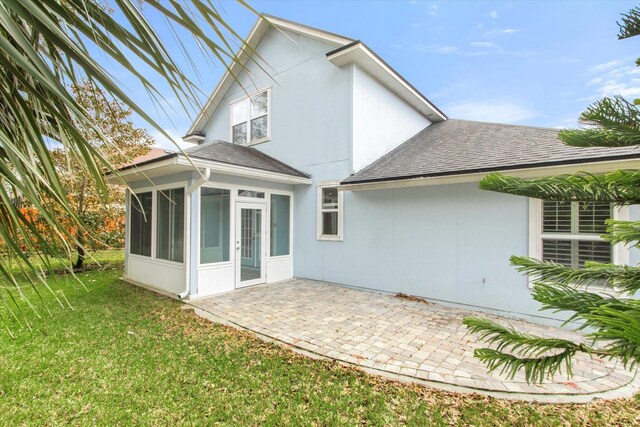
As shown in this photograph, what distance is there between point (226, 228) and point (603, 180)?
27.1 ft

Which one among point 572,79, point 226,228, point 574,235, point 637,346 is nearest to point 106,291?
point 226,228

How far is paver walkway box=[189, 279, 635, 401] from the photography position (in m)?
→ 3.97

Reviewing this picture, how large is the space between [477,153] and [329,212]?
463 cm

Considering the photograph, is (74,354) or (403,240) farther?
(403,240)

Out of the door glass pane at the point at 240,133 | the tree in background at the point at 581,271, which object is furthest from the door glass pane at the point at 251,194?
the tree in background at the point at 581,271

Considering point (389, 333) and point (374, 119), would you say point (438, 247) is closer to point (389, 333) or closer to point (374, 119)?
point (389, 333)

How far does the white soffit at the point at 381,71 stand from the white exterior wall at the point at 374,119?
0.18m

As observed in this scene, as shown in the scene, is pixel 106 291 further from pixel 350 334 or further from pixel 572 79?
pixel 572 79

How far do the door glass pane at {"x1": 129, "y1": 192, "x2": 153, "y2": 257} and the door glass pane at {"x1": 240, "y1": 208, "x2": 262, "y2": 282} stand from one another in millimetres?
2974

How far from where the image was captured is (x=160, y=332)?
17.9 feet

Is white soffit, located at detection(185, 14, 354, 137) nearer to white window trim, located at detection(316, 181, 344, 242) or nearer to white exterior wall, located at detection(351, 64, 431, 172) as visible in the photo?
white exterior wall, located at detection(351, 64, 431, 172)

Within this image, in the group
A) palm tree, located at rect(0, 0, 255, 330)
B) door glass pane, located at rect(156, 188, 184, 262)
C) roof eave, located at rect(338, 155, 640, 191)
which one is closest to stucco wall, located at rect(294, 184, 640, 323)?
roof eave, located at rect(338, 155, 640, 191)

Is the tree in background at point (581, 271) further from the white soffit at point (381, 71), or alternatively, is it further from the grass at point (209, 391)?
the white soffit at point (381, 71)

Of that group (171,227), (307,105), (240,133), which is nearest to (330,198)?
(307,105)
